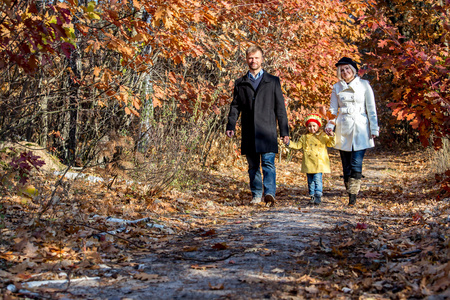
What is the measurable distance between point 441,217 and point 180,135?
3421 millimetres

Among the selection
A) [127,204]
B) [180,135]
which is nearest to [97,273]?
[127,204]

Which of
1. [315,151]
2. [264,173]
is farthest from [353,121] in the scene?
[264,173]

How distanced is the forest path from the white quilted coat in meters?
0.98

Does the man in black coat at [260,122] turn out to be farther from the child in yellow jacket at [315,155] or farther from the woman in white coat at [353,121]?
the woman in white coat at [353,121]

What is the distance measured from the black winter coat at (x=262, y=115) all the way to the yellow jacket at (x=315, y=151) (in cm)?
50

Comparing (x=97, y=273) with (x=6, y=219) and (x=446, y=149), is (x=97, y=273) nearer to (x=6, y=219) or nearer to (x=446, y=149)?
(x=6, y=219)

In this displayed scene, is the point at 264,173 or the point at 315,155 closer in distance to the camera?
the point at 264,173

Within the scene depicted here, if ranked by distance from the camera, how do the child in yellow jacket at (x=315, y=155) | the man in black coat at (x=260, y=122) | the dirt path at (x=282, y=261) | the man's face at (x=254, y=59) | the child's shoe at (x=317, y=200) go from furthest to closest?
the child in yellow jacket at (x=315, y=155) < the child's shoe at (x=317, y=200) < the man in black coat at (x=260, y=122) < the man's face at (x=254, y=59) < the dirt path at (x=282, y=261)

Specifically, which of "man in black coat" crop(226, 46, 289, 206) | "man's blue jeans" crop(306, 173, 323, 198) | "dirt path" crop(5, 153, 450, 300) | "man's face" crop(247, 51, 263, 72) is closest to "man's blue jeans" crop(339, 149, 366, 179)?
"man's blue jeans" crop(306, 173, 323, 198)

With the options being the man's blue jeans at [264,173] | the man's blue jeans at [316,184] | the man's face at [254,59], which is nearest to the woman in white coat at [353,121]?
the man's blue jeans at [316,184]

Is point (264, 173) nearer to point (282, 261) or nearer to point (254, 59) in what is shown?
point (254, 59)

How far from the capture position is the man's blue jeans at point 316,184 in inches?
250

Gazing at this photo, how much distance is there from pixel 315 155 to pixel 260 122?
1.08 metres

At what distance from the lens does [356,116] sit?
19.7 ft
